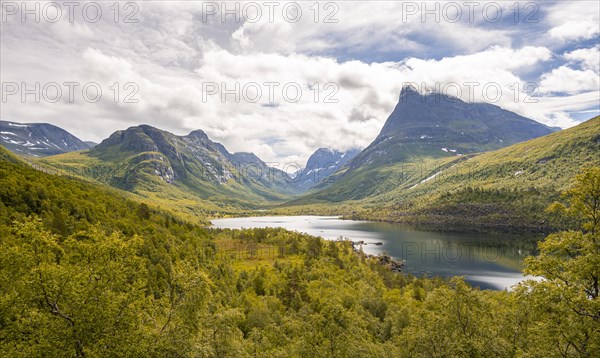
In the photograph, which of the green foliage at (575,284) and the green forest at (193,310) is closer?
the green forest at (193,310)

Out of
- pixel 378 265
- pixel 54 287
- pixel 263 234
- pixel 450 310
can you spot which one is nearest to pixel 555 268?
pixel 450 310

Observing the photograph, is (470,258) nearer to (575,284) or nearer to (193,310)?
(575,284)

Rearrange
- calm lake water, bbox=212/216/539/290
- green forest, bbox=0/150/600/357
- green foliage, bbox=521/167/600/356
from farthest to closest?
calm lake water, bbox=212/216/539/290 → green foliage, bbox=521/167/600/356 → green forest, bbox=0/150/600/357

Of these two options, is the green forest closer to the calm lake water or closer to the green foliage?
the green foliage

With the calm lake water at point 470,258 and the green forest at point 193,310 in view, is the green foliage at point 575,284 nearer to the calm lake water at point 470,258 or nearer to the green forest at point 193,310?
the green forest at point 193,310

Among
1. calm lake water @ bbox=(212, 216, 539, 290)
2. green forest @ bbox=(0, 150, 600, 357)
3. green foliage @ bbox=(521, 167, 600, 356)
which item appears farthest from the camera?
calm lake water @ bbox=(212, 216, 539, 290)

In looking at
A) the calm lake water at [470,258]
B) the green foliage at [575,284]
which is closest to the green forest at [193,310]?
the green foliage at [575,284]

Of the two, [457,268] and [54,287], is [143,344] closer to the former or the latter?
[54,287]

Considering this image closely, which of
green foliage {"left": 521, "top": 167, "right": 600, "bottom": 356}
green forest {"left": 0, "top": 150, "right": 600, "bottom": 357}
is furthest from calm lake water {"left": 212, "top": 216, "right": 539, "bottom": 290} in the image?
green foliage {"left": 521, "top": 167, "right": 600, "bottom": 356}

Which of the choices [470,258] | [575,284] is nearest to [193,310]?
[575,284]

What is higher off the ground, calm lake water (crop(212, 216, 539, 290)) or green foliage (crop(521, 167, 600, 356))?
green foliage (crop(521, 167, 600, 356))

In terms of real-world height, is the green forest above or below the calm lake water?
above

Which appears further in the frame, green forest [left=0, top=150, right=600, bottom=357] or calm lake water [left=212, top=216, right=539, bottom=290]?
calm lake water [left=212, top=216, right=539, bottom=290]

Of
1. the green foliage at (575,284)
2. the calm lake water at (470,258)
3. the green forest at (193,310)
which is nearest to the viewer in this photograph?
the green forest at (193,310)
